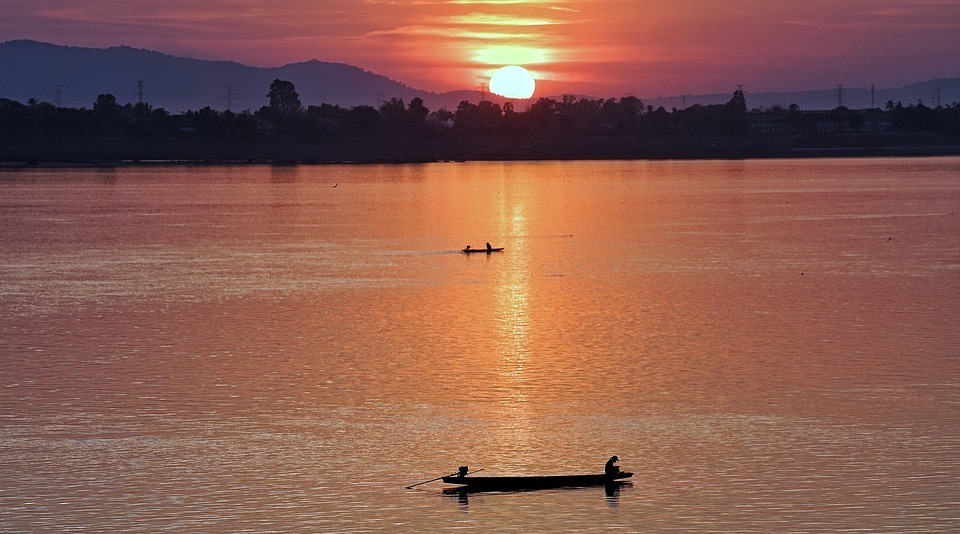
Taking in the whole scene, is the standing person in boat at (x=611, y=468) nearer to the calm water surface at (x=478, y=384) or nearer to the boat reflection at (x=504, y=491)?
the boat reflection at (x=504, y=491)

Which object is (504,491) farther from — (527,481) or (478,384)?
(478,384)

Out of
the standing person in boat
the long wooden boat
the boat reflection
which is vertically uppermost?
the standing person in boat

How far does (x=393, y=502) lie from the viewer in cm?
2239

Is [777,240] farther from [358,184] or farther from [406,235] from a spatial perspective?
[358,184]

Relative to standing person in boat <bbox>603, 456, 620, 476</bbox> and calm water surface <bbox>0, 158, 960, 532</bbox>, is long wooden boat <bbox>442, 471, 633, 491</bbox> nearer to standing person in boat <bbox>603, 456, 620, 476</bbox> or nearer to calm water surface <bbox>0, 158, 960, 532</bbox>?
standing person in boat <bbox>603, 456, 620, 476</bbox>

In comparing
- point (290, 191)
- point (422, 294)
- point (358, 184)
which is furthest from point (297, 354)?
point (358, 184)

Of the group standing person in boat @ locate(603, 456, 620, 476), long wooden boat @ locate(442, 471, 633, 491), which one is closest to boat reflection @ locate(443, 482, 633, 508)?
long wooden boat @ locate(442, 471, 633, 491)

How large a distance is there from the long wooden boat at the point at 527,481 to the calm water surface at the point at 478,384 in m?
0.27

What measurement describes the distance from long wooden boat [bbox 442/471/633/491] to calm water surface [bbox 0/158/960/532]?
0.27m

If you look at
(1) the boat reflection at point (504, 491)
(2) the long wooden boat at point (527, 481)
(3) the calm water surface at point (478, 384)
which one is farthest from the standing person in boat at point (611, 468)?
(3) the calm water surface at point (478, 384)

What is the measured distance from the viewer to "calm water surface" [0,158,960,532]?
22328mm

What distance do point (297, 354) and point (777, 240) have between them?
44313mm

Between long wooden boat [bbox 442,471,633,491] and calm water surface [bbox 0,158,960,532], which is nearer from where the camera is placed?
calm water surface [bbox 0,158,960,532]

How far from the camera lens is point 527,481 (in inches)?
902
